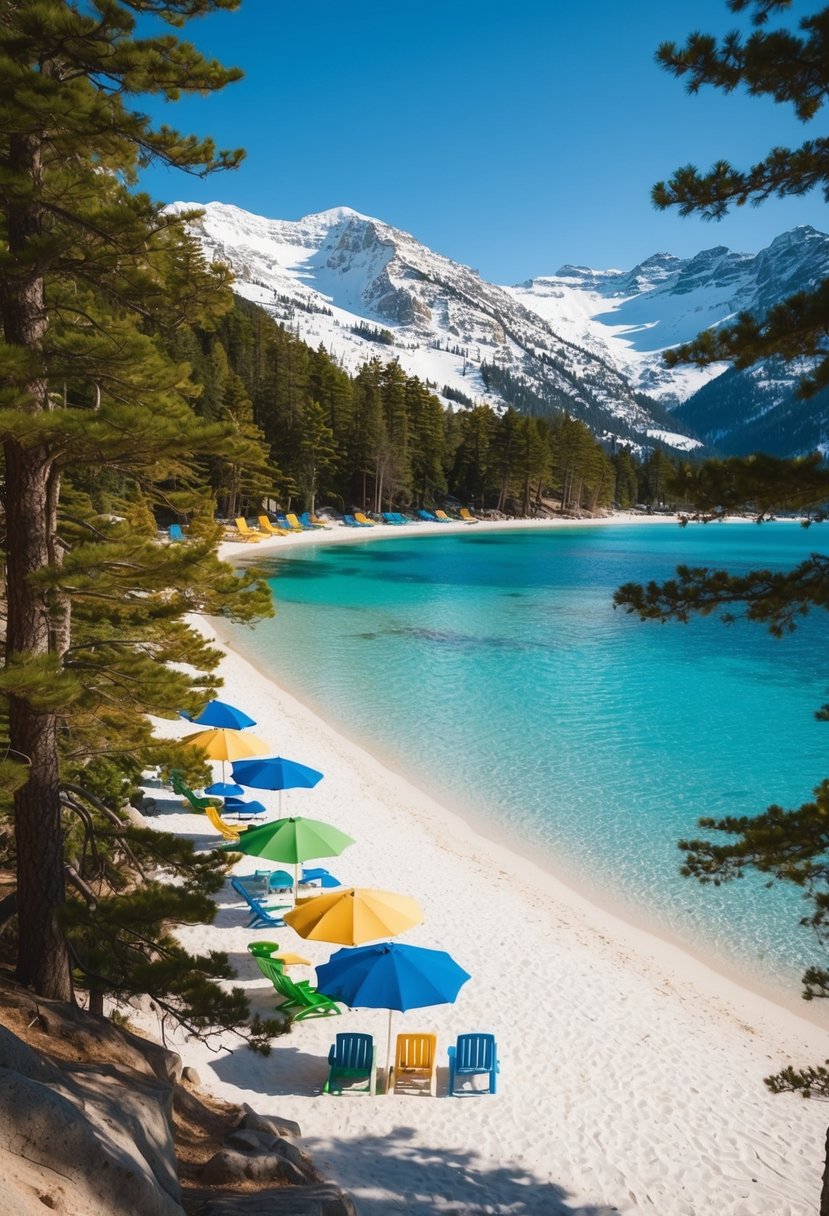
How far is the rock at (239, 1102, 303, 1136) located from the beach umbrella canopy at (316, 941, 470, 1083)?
3.68ft

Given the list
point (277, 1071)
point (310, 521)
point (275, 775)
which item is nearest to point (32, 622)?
point (277, 1071)

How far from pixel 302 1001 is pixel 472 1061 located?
2.02 meters

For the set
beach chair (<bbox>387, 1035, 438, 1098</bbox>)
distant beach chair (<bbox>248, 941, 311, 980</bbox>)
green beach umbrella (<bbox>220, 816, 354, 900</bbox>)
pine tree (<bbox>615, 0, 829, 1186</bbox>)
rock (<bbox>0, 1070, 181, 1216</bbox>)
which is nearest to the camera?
rock (<bbox>0, 1070, 181, 1216</bbox>)

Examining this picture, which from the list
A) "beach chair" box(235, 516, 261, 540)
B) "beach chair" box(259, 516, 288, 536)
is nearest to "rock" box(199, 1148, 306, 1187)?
"beach chair" box(235, 516, 261, 540)

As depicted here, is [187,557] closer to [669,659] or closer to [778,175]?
[778,175]

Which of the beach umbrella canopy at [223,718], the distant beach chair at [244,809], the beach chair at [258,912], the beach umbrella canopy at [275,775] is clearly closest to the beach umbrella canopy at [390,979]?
the beach chair at [258,912]

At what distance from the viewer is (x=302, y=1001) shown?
868 centimetres

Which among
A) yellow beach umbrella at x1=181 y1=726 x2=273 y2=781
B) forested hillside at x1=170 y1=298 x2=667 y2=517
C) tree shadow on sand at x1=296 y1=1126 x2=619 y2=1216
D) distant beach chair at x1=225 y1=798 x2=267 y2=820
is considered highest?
forested hillside at x1=170 y1=298 x2=667 y2=517

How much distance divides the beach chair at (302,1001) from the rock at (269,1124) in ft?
5.55

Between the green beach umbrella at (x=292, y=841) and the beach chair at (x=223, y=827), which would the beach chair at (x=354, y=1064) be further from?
the beach chair at (x=223, y=827)

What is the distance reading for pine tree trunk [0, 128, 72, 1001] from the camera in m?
5.68

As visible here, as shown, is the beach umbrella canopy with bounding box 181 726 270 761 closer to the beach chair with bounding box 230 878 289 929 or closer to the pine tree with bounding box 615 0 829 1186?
the beach chair with bounding box 230 878 289 929

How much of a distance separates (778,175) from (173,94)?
4137 millimetres

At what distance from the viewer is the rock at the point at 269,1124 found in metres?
6.14
